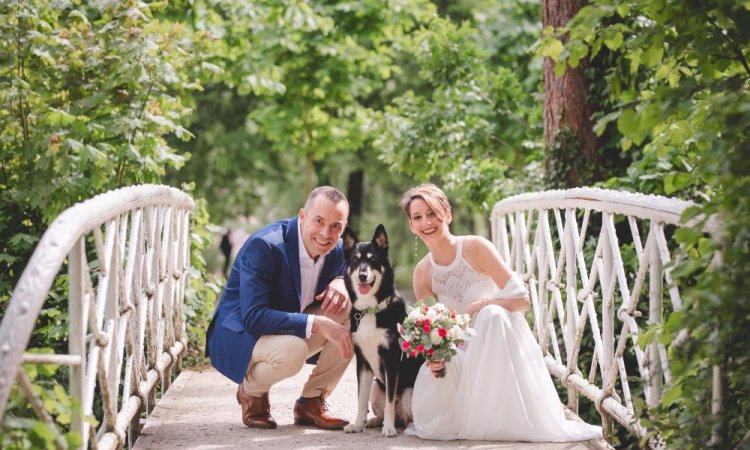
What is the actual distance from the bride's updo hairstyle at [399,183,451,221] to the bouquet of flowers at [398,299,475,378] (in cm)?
62

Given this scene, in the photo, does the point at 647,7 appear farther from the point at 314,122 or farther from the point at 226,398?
the point at 314,122

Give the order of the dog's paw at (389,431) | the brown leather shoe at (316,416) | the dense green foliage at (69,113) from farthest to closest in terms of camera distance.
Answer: the dense green foliage at (69,113) → the brown leather shoe at (316,416) → the dog's paw at (389,431)

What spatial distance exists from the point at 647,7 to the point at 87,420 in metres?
2.32

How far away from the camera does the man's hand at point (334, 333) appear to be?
4484 mm

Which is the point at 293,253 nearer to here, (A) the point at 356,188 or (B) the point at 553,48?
(B) the point at 553,48

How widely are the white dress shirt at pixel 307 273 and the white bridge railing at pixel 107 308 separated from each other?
2.49ft

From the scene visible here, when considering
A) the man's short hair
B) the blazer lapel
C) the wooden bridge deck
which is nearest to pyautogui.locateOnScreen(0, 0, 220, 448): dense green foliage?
the wooden bridge deck

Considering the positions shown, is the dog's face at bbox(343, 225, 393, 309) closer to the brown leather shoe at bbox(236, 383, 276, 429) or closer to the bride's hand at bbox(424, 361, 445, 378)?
the bride's hand at bbox(424, 361, 445, 378)

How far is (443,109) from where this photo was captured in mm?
9523

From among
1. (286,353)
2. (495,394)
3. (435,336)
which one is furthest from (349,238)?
(495,394)

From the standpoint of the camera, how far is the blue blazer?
447cm

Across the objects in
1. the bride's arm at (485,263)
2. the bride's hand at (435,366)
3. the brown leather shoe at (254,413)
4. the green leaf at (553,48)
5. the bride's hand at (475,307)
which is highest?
the green leaf at (553,48)

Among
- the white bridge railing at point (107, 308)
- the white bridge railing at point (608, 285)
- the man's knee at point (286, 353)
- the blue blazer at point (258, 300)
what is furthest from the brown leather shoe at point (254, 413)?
the white bridge railing at point (608, 285)

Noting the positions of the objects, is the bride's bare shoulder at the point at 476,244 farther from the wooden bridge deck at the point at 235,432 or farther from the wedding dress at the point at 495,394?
the wooden bridge deck at the point at 235,432
